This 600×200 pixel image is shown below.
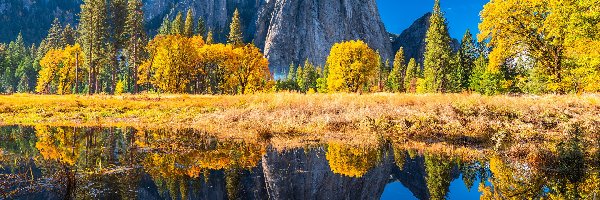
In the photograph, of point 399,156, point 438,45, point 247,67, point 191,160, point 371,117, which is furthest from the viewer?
point 247,67

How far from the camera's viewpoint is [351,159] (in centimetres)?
1245

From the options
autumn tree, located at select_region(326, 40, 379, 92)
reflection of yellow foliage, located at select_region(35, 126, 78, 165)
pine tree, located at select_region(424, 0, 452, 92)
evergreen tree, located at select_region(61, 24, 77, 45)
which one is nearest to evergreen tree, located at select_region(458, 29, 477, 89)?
pine tree, located at select_region(424, 0, 452, 92)

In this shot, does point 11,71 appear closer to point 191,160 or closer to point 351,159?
point 191,160

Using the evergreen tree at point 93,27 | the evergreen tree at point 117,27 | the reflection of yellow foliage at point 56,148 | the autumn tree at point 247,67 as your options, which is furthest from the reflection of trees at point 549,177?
the evergreen tree at point 117,27

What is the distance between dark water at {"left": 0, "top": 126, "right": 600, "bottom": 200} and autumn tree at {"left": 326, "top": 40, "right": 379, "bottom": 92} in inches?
1890

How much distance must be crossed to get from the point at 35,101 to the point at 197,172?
101ft

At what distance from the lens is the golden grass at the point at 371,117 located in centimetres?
1812

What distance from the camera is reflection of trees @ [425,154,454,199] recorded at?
29.7 ft

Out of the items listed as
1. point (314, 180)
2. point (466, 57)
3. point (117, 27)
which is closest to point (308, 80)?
point (466, 57)

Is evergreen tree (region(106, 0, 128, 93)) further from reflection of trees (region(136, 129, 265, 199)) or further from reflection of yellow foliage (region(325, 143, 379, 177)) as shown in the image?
reflection of yellow foliage (region(325, 143, 379, 177))

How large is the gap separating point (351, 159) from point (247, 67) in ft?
184

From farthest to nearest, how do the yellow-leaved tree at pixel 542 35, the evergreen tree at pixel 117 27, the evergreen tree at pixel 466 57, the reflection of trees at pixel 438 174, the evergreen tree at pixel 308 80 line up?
the evergreen tree at pixel 308 80 < the evergreen tree at pixel 466 57 < the evergreen tree at pixel 117 27 < the yellow-leaved tree at pixel 542 35 < the reflection of trees at pixel 438 174

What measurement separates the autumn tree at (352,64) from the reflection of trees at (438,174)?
4882 centimetres

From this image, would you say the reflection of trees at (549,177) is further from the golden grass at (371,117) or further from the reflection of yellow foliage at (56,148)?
the reflection of yellow foliage at (56,148)
